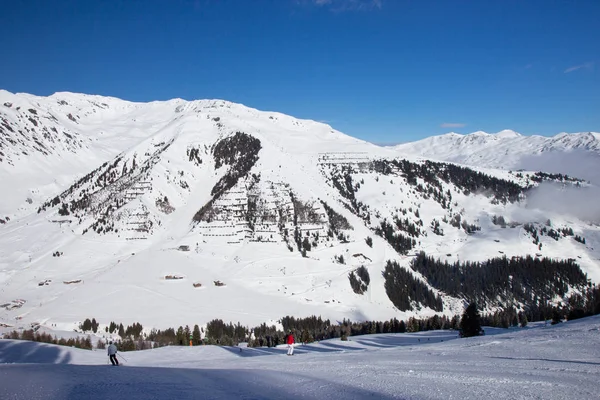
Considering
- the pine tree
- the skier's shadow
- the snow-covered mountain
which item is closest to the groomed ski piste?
the skier's shadow

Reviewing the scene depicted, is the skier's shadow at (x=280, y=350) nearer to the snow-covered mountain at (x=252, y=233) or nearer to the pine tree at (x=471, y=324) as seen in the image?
the pine tree at (x=471, y=324)

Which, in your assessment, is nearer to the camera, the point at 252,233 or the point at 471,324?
the point at 471,324

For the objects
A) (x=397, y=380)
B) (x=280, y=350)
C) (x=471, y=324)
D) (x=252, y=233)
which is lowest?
(x=280, y=350)

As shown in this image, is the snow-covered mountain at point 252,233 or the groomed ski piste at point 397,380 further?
the snow-covered mountain at point 252,233

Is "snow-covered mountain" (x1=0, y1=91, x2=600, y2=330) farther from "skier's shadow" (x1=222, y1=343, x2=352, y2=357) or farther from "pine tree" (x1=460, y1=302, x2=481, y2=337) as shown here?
"pine tree" (x1=460, y1=302, x2=481, y2=337)

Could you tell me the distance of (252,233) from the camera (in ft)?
330

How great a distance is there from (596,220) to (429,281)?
118 metres

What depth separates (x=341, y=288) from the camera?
81625 mm

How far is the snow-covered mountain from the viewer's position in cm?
7150

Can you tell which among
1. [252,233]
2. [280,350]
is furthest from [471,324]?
[252,233]

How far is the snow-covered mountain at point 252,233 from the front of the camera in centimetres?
7150

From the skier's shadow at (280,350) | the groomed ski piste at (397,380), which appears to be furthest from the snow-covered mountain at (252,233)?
the groomed ski piste at (397,380)


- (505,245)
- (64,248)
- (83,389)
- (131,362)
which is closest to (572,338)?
(83,389)

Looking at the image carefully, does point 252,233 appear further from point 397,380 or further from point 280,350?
point 397,380
